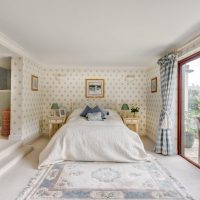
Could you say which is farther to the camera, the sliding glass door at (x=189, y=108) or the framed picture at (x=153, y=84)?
the framed picture at (x=153, y=84)

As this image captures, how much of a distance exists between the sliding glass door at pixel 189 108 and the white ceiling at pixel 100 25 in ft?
1.76

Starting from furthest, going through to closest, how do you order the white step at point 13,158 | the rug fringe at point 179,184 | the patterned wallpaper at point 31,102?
the patterned wallpaper at point 31,102
the white step at point 13,158
the rug fringe at point 179,184

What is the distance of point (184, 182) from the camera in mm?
2848

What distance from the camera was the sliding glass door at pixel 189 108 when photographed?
3734 mm

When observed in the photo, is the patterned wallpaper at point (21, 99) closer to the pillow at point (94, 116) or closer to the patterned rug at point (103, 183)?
the pillow at point (94, 116)

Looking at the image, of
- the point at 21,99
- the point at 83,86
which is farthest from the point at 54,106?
the point at 21,99

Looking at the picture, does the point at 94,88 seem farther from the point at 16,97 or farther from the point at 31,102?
the point at 16,97

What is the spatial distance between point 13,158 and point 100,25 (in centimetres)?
283

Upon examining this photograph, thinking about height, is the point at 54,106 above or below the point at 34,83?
below

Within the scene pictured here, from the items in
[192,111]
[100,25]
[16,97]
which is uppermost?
[100,25]

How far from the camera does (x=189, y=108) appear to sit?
4008 mm

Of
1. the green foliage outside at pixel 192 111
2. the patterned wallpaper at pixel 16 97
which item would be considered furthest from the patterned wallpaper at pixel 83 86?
the green foliage outside at pixel 192 111

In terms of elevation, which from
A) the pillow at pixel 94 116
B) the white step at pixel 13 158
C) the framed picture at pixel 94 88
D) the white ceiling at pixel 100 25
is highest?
the white ceiling at pixel 100 25

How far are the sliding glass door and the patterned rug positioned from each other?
998 millimetres
